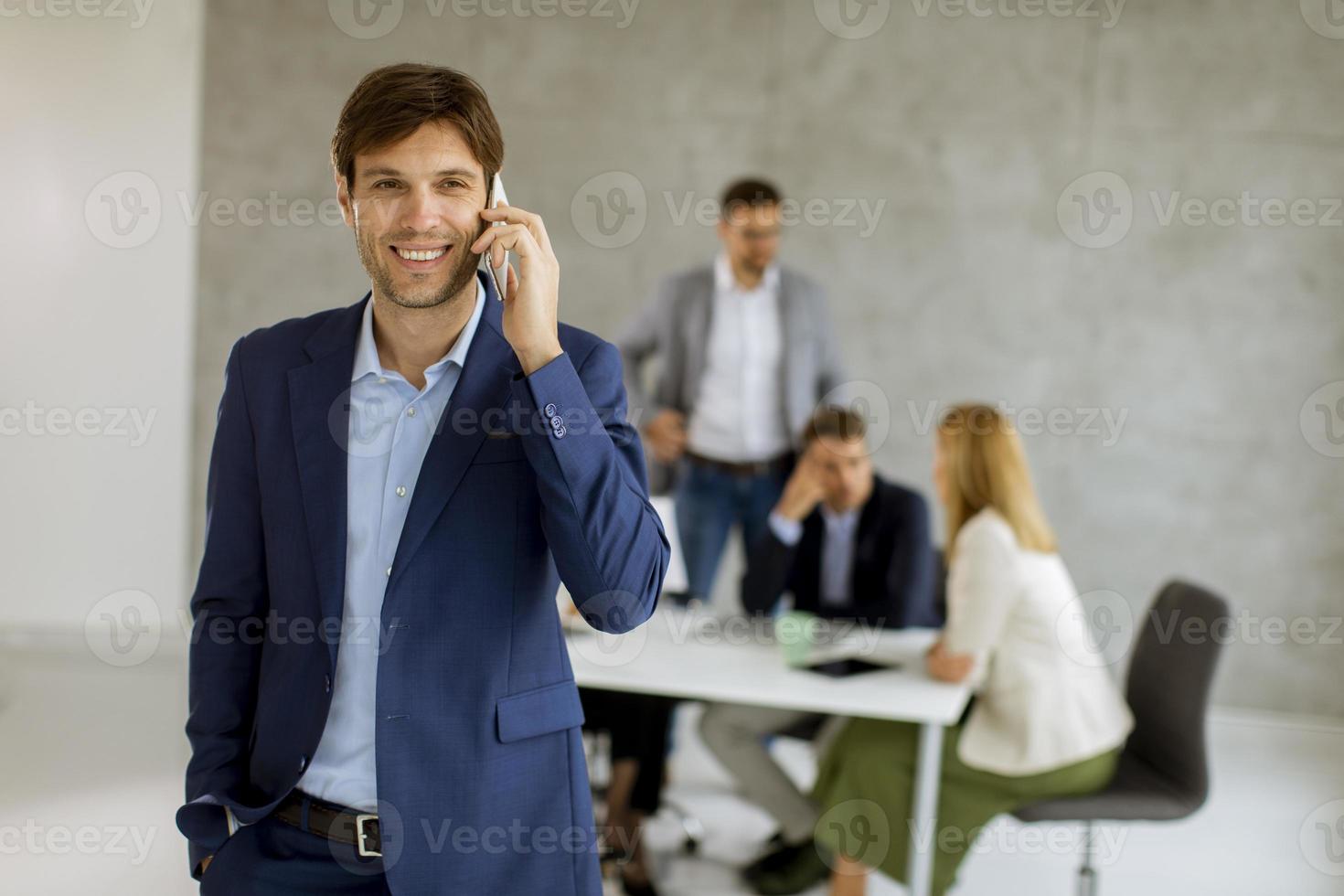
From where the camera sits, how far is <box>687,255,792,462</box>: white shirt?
15.0 ft

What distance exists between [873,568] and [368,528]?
254cm

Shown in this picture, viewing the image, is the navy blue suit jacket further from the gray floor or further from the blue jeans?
the blue jeans

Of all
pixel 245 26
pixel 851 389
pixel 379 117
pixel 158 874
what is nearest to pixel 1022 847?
pixel 851 389

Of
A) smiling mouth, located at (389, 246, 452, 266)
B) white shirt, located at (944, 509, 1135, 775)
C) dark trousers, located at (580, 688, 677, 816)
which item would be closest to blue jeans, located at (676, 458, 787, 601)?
dark trousers, located at (580, 688, 677, 816)

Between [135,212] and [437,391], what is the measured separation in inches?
182

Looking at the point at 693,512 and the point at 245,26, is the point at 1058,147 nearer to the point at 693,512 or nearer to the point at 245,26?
the point at 693,512

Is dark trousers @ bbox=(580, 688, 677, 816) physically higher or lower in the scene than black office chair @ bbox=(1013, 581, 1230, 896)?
→ lower

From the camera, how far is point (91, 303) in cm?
521

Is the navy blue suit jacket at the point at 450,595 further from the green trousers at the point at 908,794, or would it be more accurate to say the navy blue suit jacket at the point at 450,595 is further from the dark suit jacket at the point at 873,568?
the dark suit jacket at the point at 873,568

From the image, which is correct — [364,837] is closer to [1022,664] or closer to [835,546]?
[1022,664]

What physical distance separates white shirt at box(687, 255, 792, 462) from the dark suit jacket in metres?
0.77

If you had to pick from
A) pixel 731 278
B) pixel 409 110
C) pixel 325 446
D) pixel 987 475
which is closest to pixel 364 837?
pixel 325 446

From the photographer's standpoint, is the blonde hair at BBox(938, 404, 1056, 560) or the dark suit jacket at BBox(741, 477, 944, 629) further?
the dark suit jacket at BBox(741, 477, 944, 629)

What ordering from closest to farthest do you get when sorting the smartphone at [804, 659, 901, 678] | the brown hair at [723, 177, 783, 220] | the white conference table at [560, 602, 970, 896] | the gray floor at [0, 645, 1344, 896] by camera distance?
1. the white conference table at [560, 602, 970, 896]
2. the smartphone at [804, 659, 901, 678]
3. the gray floor at [0, 645, 1344, 896]
4. the brown hair at [723, 177, 783, 220]
